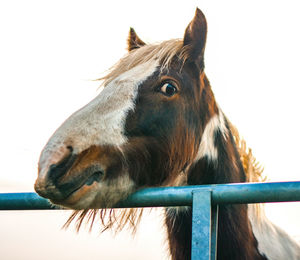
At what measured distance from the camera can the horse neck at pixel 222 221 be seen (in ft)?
6.93

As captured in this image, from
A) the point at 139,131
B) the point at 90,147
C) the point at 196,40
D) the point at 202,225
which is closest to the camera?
the point at 202,225

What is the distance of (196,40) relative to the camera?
7.79 ft

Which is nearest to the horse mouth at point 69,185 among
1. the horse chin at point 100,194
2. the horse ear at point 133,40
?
the horse chin at point 100,194

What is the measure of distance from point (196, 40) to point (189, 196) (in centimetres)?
133

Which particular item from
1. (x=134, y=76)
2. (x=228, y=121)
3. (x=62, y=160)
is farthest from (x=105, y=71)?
(x=62, y=160)

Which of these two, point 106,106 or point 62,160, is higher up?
point 106,106

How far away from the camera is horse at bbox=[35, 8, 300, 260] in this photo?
1.58 m

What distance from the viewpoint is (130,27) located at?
3244 millimetres

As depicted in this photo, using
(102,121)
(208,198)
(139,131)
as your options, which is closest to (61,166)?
(102,121)

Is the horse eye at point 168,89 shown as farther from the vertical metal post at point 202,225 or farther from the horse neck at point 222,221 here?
the vertical metal post at point 202,225

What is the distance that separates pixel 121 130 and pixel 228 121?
Answer: 1.18 metres

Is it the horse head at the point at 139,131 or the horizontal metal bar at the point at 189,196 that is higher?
the horse head at the point at 139,131

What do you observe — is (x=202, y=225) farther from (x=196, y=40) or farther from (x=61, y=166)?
(x=196, y=40)

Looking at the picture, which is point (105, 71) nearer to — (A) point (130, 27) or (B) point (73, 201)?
(A) point (130, 27)
